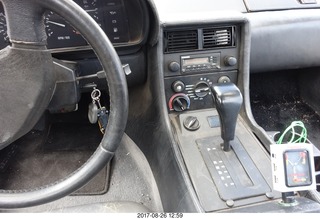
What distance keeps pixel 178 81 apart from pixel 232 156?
1.13ft

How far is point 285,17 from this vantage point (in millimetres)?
1583

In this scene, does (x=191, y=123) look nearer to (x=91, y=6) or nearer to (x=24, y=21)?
(x=91, y=6)

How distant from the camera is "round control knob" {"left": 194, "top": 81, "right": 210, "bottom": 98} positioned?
4.08 ft

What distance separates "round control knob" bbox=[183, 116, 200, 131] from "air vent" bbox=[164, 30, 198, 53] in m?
0.25

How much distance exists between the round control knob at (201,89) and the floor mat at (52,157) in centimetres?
57

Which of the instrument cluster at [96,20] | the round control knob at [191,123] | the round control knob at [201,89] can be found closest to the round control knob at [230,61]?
the round control knob at [201,89]

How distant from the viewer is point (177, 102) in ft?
4.02

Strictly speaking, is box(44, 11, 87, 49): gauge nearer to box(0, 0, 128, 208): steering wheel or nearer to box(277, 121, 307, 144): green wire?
box(0, 0, 128, 208): steering wheel

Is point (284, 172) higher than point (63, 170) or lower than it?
higher

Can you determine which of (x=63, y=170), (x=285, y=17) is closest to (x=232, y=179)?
(x=63, y=170)

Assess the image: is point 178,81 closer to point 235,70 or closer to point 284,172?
point 235,70

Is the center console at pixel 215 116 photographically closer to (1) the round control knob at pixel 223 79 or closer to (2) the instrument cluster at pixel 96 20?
(1) the round control knob at pixel 223 79

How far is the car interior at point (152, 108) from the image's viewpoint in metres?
0.72

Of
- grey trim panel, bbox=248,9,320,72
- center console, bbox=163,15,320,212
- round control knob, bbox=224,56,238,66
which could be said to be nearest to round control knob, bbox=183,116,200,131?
center console, bbox=163,15,320,212
